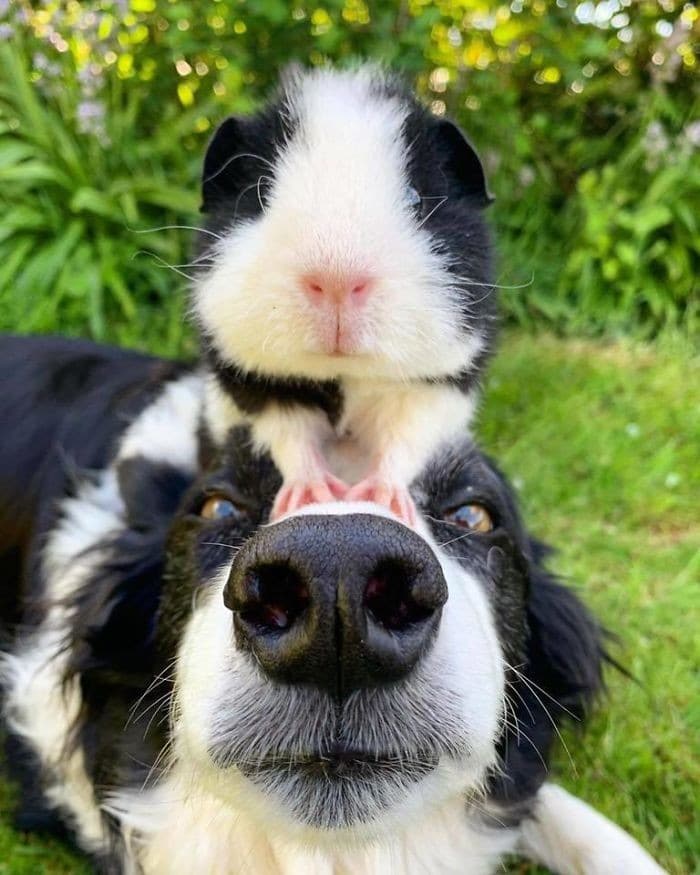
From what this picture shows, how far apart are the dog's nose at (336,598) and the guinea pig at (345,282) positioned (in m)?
0.34

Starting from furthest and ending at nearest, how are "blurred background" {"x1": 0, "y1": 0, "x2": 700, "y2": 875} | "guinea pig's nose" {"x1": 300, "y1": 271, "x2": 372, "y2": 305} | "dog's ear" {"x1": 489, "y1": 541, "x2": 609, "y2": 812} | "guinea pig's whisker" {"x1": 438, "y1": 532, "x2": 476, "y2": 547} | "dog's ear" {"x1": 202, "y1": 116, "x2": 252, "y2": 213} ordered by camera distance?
"blurred background" {"x1": 0, "y1": 0, "x2": 700, "y2": 875}, "dog's ear" {"x1": 489, "y1": 541, "x2": 609, "y2": 812}, "guinea pig's whisker" {"x1": 438, "y1": 532, "x2": 476, "y2": 547}, "dog's ear" {"x1": 202, "y1": 116, "x2": 252, "y2": 213}, "guinea pig's nose" {"x1": 300, "y1": 271, "x2": 372, "y2": 305}

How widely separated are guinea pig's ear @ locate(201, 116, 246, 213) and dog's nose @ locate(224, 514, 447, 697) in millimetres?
683

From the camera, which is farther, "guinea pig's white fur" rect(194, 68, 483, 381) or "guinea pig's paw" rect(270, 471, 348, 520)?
"guinea pig's paw" rect(270, 471, 348, 520)

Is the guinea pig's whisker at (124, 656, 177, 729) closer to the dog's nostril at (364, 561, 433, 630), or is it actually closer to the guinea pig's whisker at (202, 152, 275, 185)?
the dog's nostril at (364, 561, 433, 630)

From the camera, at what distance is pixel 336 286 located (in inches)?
49.7

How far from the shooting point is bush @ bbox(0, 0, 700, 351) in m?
4.22

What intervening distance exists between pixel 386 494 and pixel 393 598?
382 mm

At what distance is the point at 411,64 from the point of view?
12.5 ft

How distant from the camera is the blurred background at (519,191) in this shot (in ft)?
12.0

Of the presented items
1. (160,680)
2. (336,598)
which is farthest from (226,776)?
(160,680)

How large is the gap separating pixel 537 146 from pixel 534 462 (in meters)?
2.57

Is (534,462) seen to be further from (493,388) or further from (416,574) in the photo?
(416,574)

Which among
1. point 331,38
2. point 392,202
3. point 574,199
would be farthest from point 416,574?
point 574,199

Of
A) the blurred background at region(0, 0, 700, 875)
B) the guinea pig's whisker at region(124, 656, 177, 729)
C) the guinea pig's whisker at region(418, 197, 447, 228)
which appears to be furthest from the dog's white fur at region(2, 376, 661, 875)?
the blurred background at region(0, 0, 700, 875)
